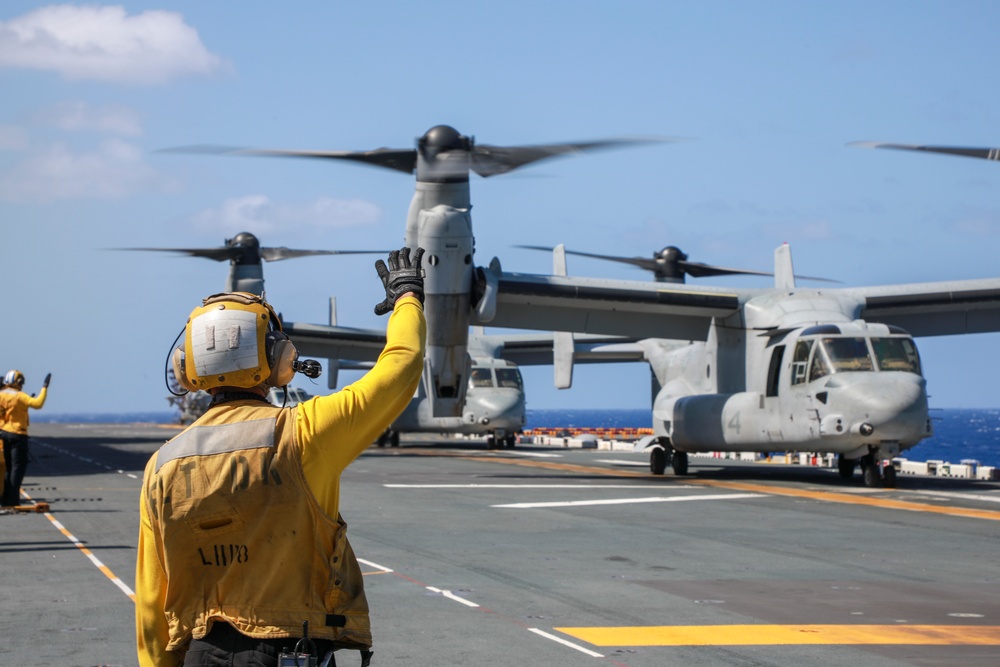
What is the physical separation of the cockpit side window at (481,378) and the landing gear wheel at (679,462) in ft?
43.1

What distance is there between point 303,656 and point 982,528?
13.0 meters

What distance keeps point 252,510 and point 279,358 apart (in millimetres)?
447

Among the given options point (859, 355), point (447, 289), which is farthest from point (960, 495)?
point (447, 289)

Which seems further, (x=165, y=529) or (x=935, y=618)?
(x=935, y=618)

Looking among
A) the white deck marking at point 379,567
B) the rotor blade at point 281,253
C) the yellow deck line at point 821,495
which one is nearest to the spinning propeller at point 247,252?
the rotor blade at point 281,253

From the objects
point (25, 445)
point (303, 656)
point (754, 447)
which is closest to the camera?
point (303, 656)

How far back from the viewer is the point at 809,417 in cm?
2038

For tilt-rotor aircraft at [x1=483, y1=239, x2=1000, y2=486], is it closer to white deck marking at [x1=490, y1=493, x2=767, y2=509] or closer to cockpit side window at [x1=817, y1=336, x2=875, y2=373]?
cockpit side window at [x1=817, y1=336, x2=875, y2=373]

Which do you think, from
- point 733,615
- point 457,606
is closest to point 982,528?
point 733,615

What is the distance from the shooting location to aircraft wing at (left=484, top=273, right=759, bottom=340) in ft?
78.4

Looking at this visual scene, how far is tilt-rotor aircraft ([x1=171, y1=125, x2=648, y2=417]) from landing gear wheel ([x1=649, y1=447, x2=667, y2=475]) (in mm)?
5037

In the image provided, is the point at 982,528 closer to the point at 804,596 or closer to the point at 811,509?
the point at 811,509

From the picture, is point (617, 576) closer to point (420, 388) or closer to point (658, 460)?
point (658, 460)

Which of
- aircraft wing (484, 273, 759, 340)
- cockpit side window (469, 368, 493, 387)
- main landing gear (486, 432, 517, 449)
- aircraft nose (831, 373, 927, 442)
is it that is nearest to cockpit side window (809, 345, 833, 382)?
aircraft nose (831, 373, 927, 442)
